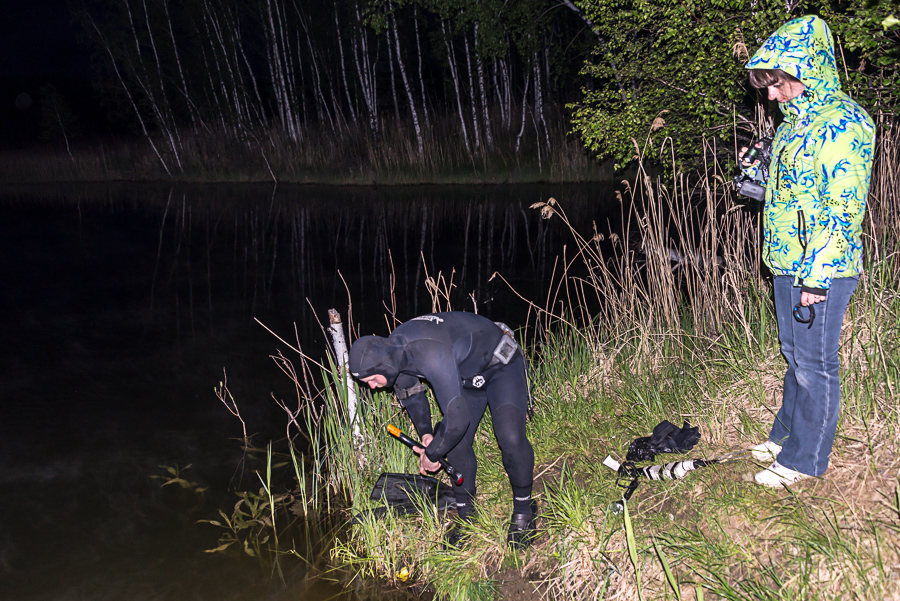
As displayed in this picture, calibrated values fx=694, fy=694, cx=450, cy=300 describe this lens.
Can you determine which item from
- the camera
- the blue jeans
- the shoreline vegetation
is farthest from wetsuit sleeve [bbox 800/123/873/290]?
the shoreline vegetation

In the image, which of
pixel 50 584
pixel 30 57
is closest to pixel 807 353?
pixel 50 584

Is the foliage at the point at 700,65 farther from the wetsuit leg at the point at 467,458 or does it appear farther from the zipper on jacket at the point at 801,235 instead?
the wetsuit leg at the point at 467,458

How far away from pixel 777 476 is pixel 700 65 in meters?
3.47

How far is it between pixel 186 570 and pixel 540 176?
14495 millimetres

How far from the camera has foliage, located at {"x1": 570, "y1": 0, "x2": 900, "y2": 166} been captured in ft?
15.2

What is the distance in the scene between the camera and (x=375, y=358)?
2.82 metres

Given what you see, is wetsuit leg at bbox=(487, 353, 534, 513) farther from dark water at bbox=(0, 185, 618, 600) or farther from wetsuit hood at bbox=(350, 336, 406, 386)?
dark water at bbox=(0, 185, 618, 600)

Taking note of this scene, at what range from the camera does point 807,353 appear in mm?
2697

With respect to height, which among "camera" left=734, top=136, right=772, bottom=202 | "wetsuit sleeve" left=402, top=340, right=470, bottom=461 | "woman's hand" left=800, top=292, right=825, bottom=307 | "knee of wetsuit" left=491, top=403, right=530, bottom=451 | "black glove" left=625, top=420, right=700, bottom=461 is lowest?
"black glove" left=625, top=420, right=700, bottom=461

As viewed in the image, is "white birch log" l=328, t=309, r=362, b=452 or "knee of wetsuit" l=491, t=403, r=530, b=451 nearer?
"knee of wetsuit" l=491, t=403, r=530, b=451

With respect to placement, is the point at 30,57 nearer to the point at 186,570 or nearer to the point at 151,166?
the point at 151,166

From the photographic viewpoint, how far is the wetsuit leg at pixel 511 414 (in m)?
3.16

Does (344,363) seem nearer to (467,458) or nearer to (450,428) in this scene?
(467,458)

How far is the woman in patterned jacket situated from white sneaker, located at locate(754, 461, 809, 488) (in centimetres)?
3
